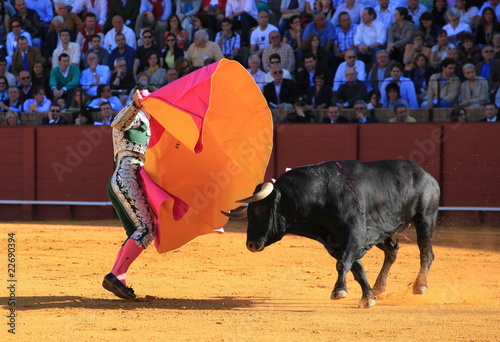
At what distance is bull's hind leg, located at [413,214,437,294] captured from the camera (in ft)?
17.5

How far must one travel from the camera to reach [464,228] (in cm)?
934

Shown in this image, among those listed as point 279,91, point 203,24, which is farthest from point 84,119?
point 279,91

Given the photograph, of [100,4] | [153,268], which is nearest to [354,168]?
[153,268]

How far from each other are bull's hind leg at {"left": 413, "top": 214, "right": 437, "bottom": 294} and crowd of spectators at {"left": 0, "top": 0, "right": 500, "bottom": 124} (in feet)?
13.7

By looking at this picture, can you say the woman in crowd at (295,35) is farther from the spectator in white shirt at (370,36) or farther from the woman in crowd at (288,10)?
the spectator in white shirt at (370,36)

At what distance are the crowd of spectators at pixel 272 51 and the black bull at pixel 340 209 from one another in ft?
14.4

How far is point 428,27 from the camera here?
10.1 m

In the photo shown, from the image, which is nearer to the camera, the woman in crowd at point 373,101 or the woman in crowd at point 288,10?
the woman in crowd at point 373,101

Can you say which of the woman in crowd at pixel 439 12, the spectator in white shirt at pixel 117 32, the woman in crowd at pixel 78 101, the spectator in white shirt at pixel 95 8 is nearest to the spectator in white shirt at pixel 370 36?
the woman in crowd at pixel 439 12

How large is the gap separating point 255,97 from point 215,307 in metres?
1.47

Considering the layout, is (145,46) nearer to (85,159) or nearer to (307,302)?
(85,159)

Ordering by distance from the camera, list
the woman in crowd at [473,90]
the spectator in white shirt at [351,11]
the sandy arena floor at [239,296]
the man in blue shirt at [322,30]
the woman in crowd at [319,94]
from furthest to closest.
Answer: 1. the spectator in white shirt at [351,11]
2. the man in blue shirt at [322,30]
3. the woman in crowd at [319,94]
4. the woman in crowd at [473,90]
5. the sandy arena floor at [239,296]

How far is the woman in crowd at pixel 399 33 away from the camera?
33.1 ft

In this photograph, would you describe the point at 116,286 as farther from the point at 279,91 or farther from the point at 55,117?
the point at 55,117
